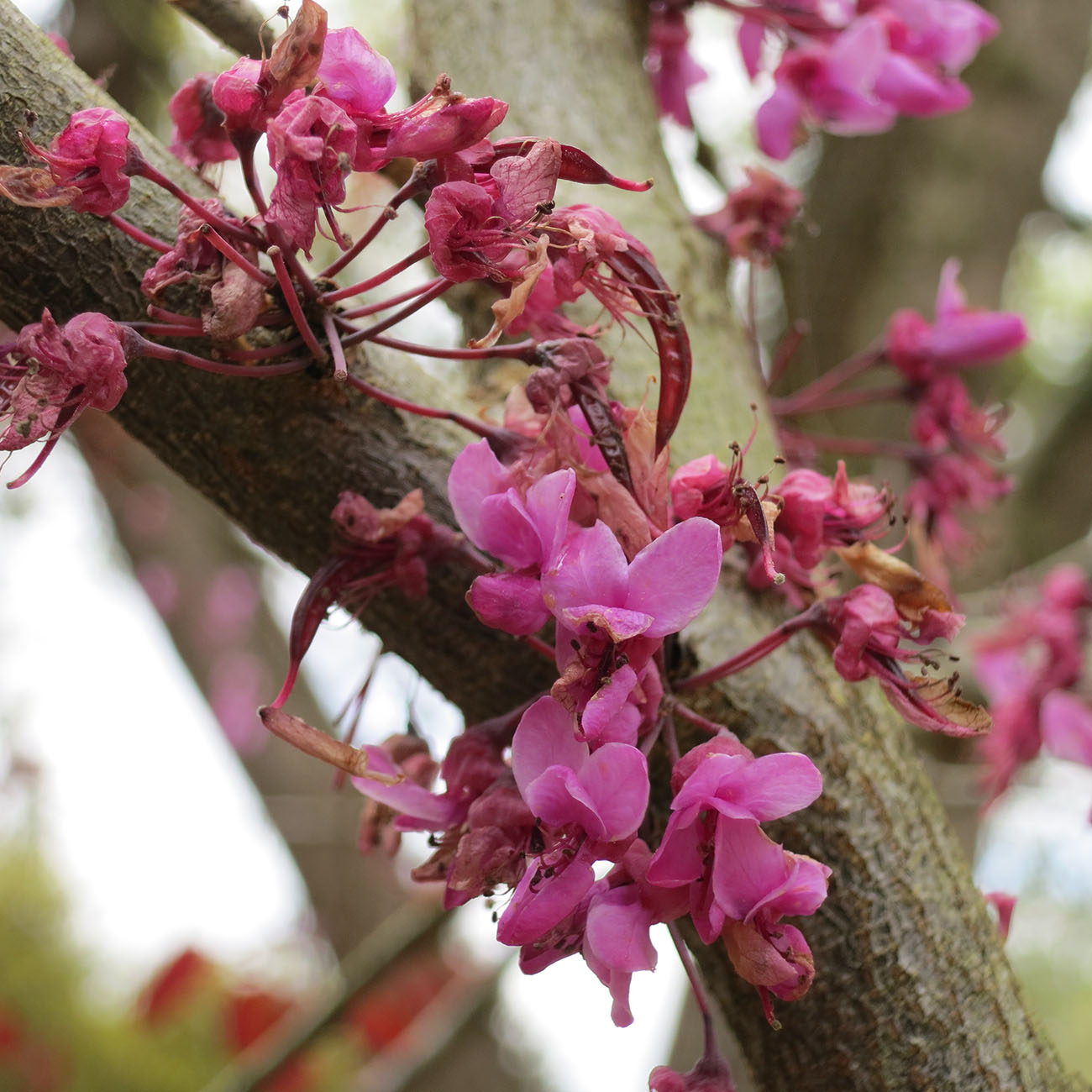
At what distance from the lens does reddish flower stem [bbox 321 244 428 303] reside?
1.94 ft

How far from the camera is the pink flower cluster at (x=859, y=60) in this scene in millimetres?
1221

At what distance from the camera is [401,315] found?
0.65 metres

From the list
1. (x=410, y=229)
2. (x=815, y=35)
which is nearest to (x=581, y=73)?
(x=815, y=35)

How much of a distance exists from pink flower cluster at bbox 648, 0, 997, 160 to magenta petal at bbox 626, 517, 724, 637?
908 millimetres

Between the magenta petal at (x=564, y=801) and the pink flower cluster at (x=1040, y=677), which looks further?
the pink flower cluster at (x=1040, y=677)

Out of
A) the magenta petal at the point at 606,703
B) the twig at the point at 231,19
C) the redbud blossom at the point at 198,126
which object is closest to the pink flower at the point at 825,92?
the twig at the point at 231,19

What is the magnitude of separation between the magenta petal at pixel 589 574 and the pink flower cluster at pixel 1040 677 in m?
1.23

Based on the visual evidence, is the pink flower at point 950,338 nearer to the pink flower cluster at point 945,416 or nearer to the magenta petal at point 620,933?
the pink flower cluster at point 945,416

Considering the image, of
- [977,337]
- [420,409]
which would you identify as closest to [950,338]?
[977,337]

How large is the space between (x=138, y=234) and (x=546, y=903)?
48 cm

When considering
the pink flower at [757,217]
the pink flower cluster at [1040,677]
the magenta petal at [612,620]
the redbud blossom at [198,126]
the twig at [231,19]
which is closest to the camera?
the magenta petal at [612,620]

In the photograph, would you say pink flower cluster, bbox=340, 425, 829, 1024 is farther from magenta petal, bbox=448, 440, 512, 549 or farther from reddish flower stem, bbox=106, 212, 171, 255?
reddish flower stem, bbox=106, 212, 171, 255

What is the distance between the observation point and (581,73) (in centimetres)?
126

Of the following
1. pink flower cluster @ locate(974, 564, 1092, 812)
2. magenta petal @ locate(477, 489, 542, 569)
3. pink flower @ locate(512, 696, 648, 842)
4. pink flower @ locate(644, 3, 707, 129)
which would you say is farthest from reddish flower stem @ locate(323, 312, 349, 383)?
pink flower cluster @ locate(974, 564, 1092, 812)
